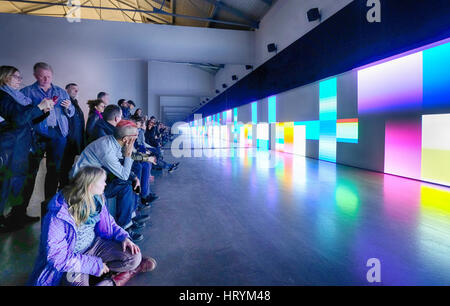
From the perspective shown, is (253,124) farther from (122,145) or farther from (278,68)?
(122,145)

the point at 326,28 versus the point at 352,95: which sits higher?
the point at 326,28

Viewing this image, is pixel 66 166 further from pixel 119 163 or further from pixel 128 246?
pixel 128 246

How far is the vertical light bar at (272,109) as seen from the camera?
35.9ft

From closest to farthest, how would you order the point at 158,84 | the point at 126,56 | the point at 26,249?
the point at 26,249
the point at 126,56
the point at 158,84

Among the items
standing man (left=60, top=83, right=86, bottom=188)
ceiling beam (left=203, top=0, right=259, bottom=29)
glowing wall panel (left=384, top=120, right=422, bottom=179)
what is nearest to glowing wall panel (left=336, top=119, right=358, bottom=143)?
glowing wall panel (left=384, top=120, right=422, bottom=179)

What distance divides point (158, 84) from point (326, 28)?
12.2m

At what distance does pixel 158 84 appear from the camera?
16.2 meters

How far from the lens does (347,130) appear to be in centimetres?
655

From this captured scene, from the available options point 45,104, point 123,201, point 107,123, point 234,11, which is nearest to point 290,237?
point 123,201

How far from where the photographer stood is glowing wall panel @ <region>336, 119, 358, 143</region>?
6.27 m

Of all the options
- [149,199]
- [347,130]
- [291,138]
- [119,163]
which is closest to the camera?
[119,163]

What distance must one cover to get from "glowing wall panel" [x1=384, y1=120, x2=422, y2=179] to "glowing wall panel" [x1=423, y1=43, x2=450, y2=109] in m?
0.49

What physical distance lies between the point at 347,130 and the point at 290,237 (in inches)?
198
